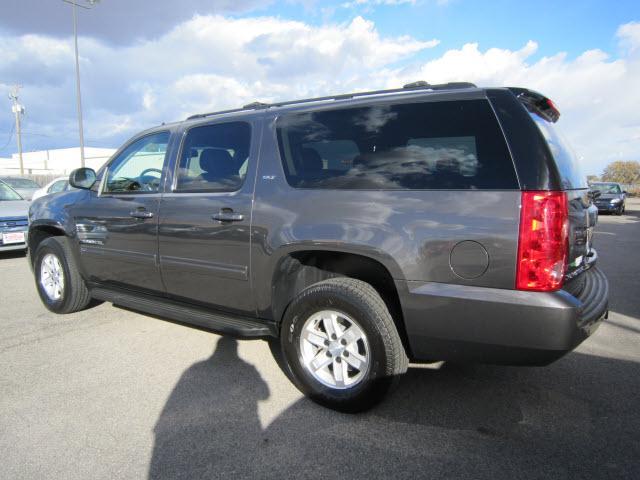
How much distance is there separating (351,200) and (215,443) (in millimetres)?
1540

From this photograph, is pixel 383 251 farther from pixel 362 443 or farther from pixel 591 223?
pixel 591 223

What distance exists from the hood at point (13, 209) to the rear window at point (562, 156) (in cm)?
850

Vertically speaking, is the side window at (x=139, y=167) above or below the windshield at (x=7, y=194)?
above

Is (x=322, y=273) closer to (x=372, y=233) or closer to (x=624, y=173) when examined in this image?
(x=372, y=233)

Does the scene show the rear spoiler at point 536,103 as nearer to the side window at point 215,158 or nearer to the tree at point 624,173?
the side window at point 215,158

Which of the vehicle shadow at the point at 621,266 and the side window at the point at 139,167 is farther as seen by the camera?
the vehicle shadow at the point at 621,266

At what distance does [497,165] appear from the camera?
2291mm

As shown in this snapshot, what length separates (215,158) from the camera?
11.3ft

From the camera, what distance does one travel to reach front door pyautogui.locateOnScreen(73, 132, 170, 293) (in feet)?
12.1

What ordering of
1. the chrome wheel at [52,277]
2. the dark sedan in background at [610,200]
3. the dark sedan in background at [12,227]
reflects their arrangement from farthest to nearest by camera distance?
the dark sedan in background at [610,200] → the dark sedan in background at [12,227] → the chrome wheel at [52,277]

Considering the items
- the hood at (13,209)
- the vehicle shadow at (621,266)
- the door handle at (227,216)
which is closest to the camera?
the door handle at (227,216)

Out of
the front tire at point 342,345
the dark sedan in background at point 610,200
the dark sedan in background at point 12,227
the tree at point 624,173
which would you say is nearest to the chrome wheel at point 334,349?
the front tire at point 342,345

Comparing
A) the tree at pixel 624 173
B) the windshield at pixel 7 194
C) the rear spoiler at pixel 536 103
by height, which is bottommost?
the windshield at pixel 7 194

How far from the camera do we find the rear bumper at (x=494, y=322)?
219 centimetres
